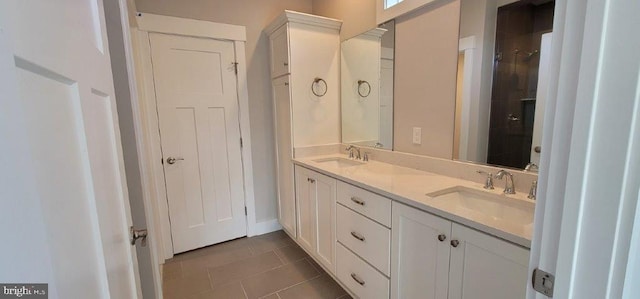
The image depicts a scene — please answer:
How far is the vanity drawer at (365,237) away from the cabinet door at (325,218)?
97mm

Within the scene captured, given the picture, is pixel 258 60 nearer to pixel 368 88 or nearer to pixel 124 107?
pixel 368 88

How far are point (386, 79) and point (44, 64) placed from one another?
6.72 ft

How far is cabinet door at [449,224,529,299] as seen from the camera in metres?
0.92

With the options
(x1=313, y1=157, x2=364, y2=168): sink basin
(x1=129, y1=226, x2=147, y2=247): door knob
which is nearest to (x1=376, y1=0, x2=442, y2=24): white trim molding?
(x1=313, y1=157, x2=364, y2=168): sink basin

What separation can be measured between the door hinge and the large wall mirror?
0.97 m

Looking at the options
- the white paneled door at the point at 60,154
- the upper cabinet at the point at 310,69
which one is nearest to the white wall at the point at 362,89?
the upper cabinet at the point at 310,69

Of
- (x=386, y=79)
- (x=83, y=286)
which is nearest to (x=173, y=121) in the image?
(x=386, y=79)

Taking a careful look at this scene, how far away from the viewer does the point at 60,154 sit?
452 mm

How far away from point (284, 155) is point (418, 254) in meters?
1.76

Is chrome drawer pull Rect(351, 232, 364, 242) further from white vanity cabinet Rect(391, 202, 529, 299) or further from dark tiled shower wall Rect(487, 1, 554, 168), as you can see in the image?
dark tiled shower wall Rect(487, 1, 554, 168)

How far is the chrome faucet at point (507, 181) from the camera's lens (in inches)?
52.4

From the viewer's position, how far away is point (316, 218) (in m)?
2.19

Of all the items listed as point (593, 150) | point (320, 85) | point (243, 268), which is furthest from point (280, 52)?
point (593, 150)

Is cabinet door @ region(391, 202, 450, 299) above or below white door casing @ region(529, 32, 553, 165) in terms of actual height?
below
